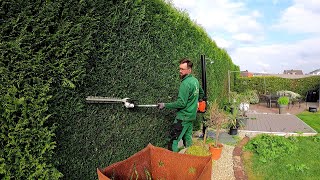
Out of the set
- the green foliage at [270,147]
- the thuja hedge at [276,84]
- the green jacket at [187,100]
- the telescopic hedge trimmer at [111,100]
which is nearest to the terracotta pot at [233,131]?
the green foliage at [270,147]

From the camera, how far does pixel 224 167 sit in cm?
614

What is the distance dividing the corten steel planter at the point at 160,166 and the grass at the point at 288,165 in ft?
12.6

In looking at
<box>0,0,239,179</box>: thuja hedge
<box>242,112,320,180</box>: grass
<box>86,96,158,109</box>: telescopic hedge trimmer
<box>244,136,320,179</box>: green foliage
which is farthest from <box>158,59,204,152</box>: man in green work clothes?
<box>244,136,320,179</box>: green foliage

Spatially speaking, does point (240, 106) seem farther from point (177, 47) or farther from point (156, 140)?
point (156, 140)

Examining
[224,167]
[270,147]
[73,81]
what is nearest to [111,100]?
[73,81]

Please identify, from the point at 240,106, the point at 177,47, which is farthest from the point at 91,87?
the point at 240,106

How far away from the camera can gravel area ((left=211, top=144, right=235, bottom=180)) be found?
5.60m

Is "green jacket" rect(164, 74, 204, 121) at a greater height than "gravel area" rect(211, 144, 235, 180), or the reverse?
"green jacket" rect(164, 74, 204, 121)

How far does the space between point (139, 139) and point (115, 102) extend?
3.86 ft

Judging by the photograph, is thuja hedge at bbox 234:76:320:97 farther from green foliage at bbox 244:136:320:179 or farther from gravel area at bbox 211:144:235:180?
gravel area at bbox 211:144:235:180

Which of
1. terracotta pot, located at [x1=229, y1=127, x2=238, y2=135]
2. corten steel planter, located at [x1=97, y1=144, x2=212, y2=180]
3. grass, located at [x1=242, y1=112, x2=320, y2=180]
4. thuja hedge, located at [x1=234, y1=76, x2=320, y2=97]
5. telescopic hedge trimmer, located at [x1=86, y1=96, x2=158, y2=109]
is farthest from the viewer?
thuja hedge, located at [x1=234, y1=76, x2=320, y2=97]

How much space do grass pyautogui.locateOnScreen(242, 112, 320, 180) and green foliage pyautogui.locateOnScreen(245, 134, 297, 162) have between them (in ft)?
0.38

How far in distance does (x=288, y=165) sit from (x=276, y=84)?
21748 mm

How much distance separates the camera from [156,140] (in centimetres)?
592
